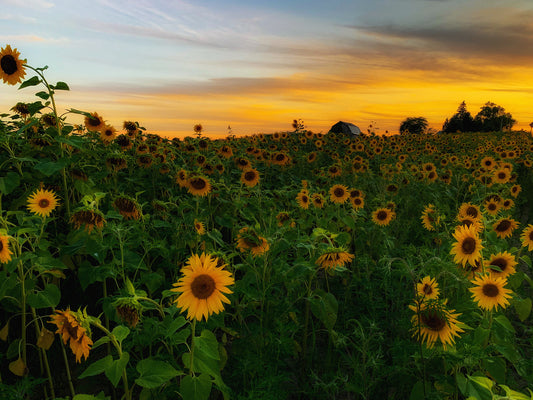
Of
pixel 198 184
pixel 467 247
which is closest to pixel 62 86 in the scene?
pixel 198 184

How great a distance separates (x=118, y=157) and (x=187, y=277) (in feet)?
8.62

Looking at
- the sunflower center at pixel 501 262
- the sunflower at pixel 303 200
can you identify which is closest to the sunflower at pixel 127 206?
the sunflower at pixel 303 200

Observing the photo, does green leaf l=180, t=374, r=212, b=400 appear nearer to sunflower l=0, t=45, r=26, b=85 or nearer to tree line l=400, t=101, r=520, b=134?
sunflower l=0, t=45, r=26, b=85

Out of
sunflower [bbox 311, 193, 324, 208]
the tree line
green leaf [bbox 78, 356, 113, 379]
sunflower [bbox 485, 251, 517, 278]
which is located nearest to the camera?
green leaf [bbox 78, 356, 113, 379]

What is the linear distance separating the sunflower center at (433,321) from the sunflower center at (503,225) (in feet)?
7.54

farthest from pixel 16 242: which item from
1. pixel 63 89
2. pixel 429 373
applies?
pixel 429 373

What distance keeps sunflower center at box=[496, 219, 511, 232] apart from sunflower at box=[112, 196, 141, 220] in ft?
11.2

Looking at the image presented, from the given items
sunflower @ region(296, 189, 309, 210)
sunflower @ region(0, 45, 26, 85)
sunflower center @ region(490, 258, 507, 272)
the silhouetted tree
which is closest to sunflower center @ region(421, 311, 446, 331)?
sunflower center @ region(490, 258, 507, 272)

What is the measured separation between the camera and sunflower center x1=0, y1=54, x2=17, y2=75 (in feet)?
11.6

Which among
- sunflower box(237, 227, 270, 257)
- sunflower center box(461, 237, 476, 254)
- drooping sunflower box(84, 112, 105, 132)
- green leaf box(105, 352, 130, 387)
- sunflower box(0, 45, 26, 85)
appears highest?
sunflower box(0, 45, 26, 85)

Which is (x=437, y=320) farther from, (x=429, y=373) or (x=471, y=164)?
(x=471, y=164)

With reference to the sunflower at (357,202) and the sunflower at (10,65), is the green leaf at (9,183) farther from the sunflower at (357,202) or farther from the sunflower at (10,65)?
the sunflower at (357,202)

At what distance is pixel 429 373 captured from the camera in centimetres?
246

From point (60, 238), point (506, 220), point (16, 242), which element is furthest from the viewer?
point (506, 220)
